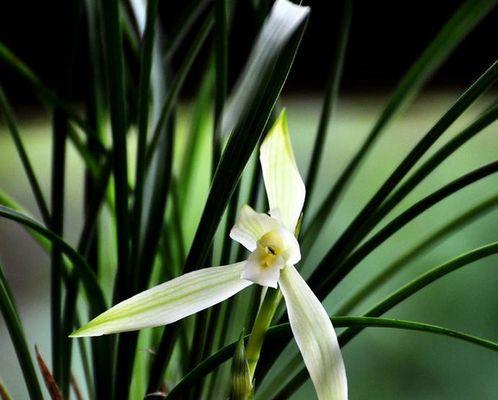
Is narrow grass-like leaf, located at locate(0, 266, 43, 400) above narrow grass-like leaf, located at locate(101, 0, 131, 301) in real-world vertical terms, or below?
below

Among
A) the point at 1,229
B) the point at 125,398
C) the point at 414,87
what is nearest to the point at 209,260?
the point at 125,398

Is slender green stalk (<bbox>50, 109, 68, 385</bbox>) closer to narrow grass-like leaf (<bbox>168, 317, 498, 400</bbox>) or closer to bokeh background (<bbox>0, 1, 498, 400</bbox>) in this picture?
narrow grass-like leaf (<bbox>168, 317, 498, 400</bbox>)

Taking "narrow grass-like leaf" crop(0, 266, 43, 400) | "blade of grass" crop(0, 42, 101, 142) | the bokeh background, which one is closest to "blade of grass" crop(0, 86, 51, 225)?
"blade of grass" crop(0, 42, 101, 142)

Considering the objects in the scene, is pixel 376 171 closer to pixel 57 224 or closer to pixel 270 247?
pixel 57 224

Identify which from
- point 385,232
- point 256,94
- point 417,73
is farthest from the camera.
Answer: point 417,73

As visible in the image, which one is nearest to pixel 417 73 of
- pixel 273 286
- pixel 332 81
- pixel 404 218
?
pixel 332 81

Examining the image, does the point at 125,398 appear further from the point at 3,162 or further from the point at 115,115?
the point at 3,162

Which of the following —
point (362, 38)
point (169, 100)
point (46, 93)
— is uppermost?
point (362, 38)
